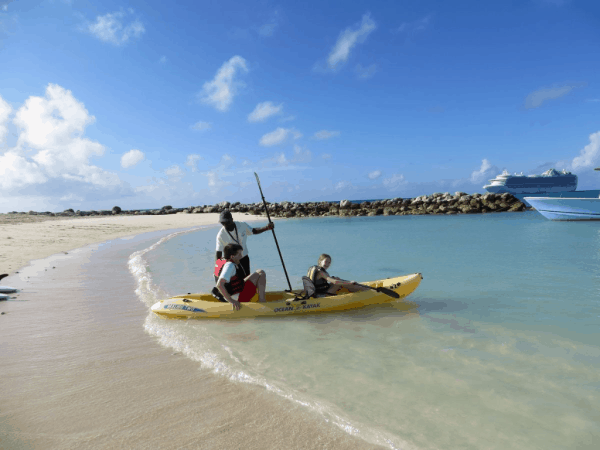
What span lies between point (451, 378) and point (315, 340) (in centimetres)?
188

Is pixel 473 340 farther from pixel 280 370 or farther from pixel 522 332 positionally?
pixel 280 370

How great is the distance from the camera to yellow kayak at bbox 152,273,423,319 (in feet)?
19.3

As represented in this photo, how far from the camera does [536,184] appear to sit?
8069cm

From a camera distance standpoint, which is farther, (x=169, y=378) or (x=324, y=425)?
(x=169, y=378)

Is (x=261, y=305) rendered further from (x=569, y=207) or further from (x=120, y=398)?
(x=569, y=207)

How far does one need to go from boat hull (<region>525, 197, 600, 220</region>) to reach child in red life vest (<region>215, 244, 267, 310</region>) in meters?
27.9

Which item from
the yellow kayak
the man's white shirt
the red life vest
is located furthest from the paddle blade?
the man's white shirt

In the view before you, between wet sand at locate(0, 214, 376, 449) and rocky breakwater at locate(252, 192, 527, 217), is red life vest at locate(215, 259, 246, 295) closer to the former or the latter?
wet sand at locate(0, 214, 376, 449)

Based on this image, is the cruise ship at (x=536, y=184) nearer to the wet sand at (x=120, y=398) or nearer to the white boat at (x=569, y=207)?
the white boat at (x=569, y=207)

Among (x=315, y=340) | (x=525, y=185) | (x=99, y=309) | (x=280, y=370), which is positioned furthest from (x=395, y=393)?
(x=525, y=185)

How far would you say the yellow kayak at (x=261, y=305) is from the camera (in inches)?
232

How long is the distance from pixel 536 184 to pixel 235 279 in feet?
309

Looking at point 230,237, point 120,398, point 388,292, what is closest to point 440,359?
point 388,292

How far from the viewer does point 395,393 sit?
136 inches
